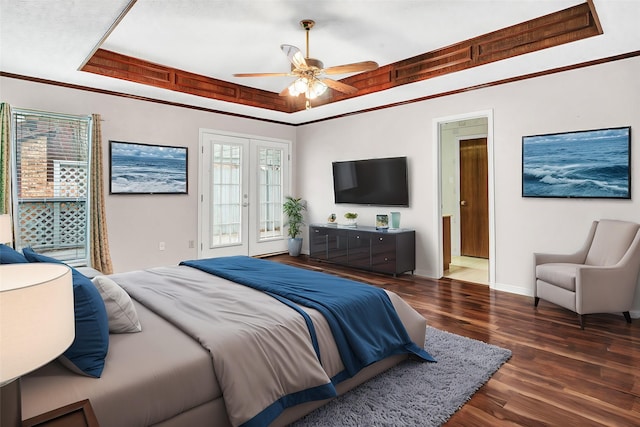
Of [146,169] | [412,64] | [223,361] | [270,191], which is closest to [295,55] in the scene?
[412,64]

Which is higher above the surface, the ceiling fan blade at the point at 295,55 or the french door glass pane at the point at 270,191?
the ceiling fan blade at the point at 295,55

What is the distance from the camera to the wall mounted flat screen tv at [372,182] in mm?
5535

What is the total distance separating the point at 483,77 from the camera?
4.36 metres

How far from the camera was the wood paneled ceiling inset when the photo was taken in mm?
3408

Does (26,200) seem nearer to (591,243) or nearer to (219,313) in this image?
(219,313)

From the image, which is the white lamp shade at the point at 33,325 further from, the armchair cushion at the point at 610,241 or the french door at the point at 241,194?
the french door at the point at 241,194

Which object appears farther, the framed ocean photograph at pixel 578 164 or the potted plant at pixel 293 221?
the potted plant at pixel 293 221

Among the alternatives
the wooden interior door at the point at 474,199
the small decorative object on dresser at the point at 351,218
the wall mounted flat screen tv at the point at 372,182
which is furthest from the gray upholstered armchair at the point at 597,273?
the wooden interior door at the point at 474,199

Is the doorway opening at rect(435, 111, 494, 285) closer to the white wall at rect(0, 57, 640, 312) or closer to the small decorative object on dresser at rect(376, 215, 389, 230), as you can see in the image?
the white wall at rect(0, 57, 640, 312)

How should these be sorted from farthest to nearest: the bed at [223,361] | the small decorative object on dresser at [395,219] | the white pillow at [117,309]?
the small decorative object on dresser at [395,219], the white pillow at [117,309], the bed at [223,361]

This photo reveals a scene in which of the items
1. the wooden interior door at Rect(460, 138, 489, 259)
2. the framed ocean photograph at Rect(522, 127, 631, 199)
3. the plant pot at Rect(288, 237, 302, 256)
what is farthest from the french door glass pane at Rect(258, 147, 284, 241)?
the framed ocean photograph at Rect(522, 127, 631, 199)

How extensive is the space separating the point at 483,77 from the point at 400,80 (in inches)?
37.7

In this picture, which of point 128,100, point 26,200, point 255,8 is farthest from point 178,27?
point 26,200

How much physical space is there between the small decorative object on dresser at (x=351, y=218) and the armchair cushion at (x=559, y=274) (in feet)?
9.31
